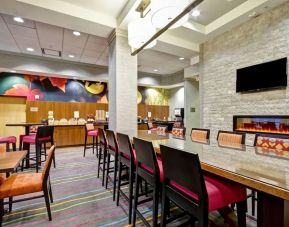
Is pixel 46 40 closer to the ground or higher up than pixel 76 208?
higher up

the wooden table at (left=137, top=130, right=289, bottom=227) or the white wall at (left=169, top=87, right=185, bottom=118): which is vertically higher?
the white wall at (left=169, top=87, right=185, bottom=118)

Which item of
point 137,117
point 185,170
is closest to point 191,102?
point 137,117

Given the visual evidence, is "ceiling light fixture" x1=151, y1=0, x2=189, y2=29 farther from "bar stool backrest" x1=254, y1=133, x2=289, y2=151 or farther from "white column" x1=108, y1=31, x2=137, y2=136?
"white column" x1=108, y1=31, x2=137, y2=136

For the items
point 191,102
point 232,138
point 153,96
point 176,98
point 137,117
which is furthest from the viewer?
point 153,96

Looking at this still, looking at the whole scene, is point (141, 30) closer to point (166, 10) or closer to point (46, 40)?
point (166, 10)

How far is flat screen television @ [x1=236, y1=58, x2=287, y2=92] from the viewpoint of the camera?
10.4 ft

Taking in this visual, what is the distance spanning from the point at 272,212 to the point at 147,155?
0.92 meters

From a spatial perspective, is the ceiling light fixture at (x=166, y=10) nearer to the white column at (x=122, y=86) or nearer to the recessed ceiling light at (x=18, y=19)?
the white column at (x=122, y=86)

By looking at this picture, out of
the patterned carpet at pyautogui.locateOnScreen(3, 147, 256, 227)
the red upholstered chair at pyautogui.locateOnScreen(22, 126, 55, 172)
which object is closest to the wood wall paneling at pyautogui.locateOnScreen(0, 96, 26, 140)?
the red upholstered chair at pyautogui.locateOnScreen(22, 126, 55, 172)

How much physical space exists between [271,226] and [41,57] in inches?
278

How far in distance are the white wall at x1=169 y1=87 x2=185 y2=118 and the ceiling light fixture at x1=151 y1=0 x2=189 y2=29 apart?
7.00m

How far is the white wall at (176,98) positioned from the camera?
8.93 meters

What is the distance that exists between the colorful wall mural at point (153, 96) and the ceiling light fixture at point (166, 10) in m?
6.93

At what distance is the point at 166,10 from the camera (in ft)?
5.98
